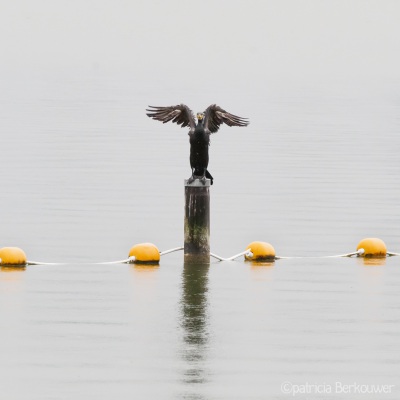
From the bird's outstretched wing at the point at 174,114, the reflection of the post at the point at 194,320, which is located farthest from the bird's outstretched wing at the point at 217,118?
the reflection of the post at the point at 194,320

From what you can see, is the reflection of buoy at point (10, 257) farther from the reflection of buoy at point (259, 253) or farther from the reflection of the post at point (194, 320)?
the reflection of buoy at point (259, 253)

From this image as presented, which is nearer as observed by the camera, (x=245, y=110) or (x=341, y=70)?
(x=245, y=110)

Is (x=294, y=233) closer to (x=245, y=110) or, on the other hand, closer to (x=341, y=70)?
(x=245, y=110)

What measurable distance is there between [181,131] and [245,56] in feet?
416

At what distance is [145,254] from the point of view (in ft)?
82.7

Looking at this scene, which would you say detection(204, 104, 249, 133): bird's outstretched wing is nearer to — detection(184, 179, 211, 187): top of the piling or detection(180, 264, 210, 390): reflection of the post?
detection(184, 179, 211, 187): top of the piling

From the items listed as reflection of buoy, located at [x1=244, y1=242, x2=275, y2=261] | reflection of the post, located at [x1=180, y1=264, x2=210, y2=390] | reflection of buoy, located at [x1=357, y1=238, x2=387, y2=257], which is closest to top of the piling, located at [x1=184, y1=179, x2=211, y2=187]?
reflection of the post, located at [x1=180, y1=264, x2=210, y2=390]

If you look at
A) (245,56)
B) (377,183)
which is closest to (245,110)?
(377,183)

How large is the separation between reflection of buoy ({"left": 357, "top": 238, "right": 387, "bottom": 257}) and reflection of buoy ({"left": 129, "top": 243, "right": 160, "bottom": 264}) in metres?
3.39

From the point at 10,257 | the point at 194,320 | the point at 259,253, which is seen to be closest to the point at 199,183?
the point at 259,253

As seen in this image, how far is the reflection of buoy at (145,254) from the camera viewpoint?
25219mm

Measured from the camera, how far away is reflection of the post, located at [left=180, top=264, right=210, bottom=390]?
1830 cm

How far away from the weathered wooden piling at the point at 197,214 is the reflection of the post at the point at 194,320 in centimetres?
34

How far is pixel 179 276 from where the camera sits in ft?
78.8
